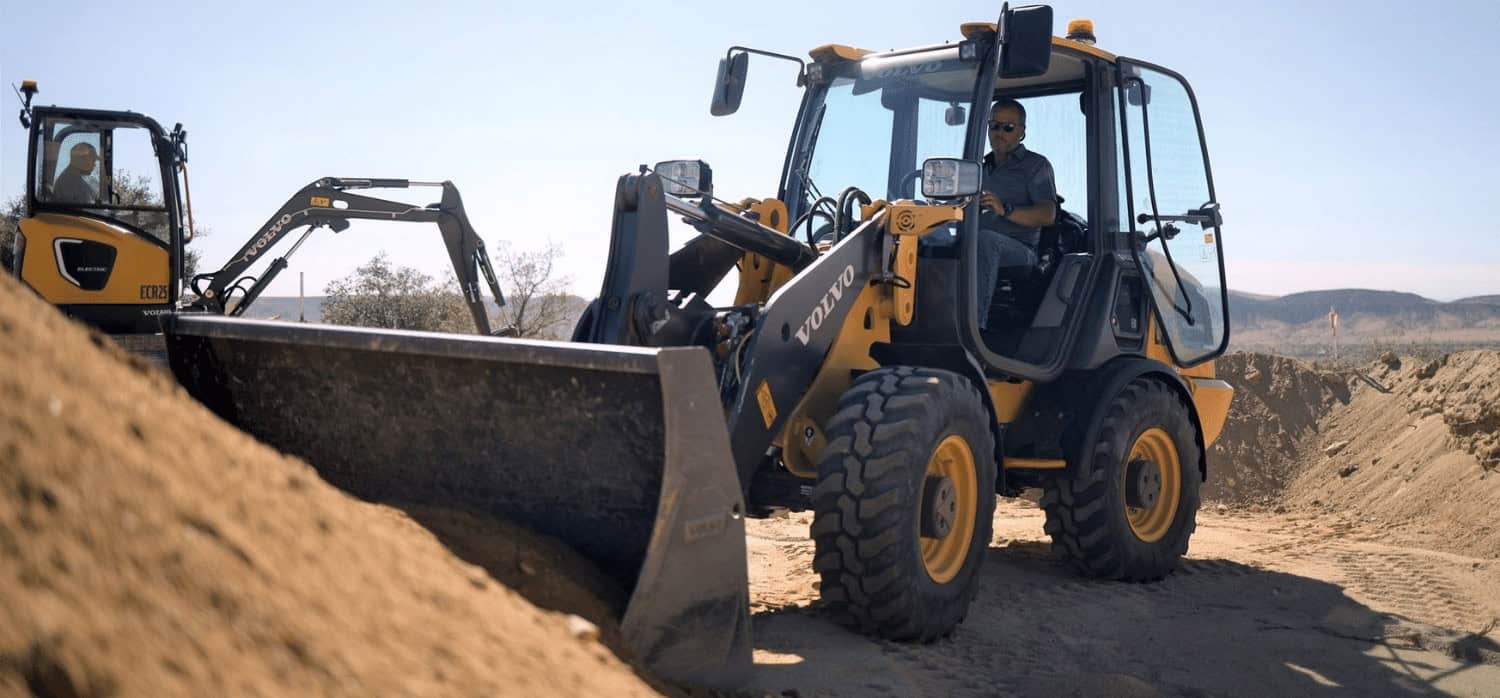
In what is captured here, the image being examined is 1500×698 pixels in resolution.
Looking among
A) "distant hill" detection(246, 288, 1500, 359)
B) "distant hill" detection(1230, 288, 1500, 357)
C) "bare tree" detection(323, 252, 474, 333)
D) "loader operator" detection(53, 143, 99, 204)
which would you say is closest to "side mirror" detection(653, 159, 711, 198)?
"loader operator" detection(53, 143, 99, 204)

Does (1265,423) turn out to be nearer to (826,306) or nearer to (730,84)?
(730,84)

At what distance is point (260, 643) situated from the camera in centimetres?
249

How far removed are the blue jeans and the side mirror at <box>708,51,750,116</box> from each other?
1.44 metres

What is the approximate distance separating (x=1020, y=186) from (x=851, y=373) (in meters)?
1.88

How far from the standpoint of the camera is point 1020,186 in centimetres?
707

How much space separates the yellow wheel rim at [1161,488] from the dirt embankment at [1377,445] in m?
3.02

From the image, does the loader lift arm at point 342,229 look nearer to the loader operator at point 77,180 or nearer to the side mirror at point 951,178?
the loader operator at point 77,180

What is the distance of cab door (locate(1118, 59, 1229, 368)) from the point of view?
7.48m

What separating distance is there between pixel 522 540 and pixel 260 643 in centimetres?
157

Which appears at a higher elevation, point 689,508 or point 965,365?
point 965,365

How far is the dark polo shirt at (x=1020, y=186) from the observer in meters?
7.02

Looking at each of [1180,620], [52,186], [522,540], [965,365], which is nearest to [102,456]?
[522,540]

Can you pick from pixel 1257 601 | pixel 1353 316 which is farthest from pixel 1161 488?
pixel 1353 316

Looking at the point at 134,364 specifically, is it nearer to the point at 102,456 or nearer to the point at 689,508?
the point at 102,456
